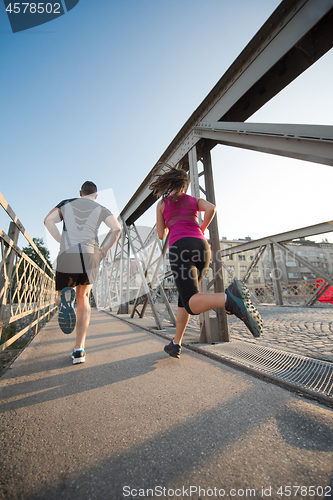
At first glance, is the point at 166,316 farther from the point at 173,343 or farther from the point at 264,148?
the point at 264,148

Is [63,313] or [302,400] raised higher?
[63,313]

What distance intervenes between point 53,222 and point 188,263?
154cm

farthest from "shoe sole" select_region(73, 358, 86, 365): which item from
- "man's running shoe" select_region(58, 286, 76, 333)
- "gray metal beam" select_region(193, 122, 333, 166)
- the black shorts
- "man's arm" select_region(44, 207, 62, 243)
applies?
"gray metal beam" select_region(193, 122, 333, 166)

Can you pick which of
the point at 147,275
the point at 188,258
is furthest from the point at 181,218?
the point at 147,275

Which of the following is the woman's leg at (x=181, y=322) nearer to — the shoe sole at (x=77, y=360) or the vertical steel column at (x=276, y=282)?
the shoe sole at (x=77, y=360)

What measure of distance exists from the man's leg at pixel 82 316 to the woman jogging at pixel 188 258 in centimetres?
84

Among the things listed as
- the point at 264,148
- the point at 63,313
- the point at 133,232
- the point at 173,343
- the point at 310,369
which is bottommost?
the point at 310,369

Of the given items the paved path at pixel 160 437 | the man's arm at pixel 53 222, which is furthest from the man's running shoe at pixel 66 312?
the man's arm at pixel 53 222

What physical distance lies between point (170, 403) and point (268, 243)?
28.8 ft

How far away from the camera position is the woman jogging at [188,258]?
1.61 m

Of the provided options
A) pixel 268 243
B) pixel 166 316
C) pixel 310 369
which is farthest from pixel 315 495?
pixel 268 243

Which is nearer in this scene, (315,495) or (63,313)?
(315,495)

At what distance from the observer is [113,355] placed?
2.34 metres

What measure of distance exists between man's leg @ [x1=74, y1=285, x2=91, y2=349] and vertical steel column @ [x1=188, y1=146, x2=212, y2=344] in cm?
140
